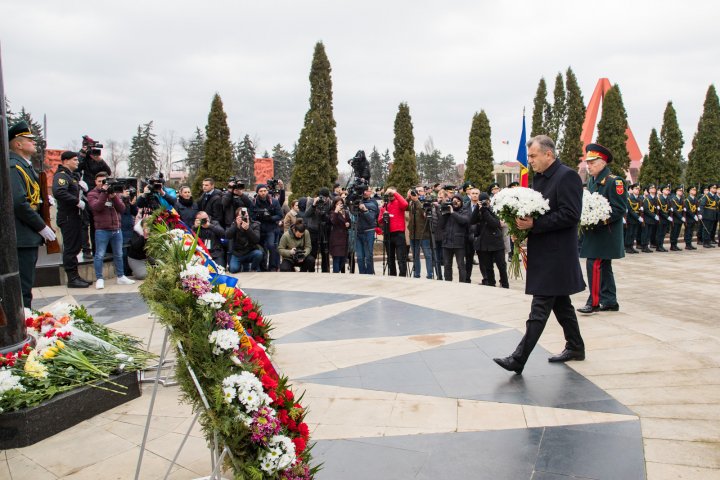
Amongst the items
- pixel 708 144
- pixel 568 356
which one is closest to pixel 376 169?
pixel 708 144

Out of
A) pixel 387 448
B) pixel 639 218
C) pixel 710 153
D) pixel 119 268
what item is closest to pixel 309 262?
pixel 119 268

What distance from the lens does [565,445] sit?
324 cm

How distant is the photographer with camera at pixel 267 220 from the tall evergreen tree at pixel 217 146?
20.6 meters

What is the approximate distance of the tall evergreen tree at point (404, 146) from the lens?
35.5 m

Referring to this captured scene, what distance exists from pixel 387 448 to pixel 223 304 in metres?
1.40

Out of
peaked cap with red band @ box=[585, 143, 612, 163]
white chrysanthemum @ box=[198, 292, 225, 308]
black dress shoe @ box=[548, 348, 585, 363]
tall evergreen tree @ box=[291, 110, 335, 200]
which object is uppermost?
tall evergreen tree @ box=[291, 110, 335, 200]

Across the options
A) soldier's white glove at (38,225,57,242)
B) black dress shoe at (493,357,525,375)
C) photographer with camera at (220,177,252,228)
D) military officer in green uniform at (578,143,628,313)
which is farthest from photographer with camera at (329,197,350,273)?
black dress shoe at (493,357,525,375)

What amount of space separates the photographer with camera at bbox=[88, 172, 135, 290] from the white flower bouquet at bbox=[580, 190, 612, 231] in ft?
24.2

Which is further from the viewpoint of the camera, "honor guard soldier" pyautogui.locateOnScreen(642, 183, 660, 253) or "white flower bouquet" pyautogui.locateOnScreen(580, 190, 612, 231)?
"honor guard soldier" pyautogui.locateOnScreen(642, 183, 660, 253)

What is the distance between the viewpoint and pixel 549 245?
447 centimetres

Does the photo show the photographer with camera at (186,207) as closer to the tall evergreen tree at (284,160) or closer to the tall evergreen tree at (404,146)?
the tall evergreen tree at (404,146)

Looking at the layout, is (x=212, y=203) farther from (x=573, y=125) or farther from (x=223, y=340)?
(x=573, y=125)

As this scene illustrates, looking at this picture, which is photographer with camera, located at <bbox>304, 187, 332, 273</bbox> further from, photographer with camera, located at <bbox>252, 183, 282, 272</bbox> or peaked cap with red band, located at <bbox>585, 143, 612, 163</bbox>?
peaked cap with red band, located at <bbox>585, 143, 612, 163</bbox>

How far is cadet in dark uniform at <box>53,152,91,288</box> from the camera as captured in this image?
9.23 meters
